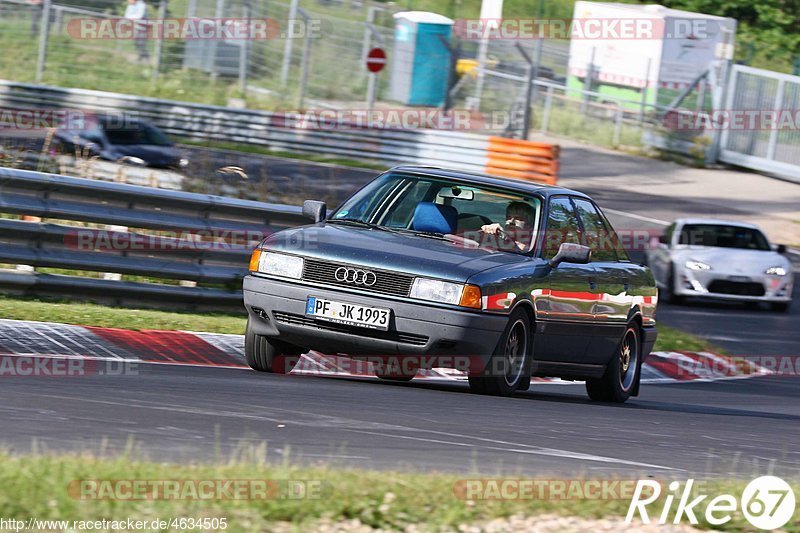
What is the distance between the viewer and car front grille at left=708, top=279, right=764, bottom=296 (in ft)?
61.6

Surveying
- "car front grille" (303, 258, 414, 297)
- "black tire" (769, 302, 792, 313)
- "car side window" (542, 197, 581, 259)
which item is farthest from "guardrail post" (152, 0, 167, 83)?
"car front grille" (303, 258, 414, 297)

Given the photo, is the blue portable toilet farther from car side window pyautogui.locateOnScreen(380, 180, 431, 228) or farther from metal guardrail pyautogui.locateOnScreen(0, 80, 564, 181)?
car side window pyautogui.locateOnScreen(380, 180, 431, 228)

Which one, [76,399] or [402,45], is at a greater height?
[402,45]

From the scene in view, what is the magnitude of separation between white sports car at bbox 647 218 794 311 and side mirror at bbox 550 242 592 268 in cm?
999

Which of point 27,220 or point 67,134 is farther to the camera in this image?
point 67,134

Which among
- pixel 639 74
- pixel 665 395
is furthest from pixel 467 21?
pixel 665 395

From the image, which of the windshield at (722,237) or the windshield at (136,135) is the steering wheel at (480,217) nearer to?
the windshield at (722,237)

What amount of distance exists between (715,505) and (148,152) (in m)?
19.1

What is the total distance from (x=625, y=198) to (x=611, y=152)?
6.65 m

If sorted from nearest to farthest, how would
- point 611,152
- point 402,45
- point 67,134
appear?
1. point 67,134
2. point 402,45
3. point 611,152

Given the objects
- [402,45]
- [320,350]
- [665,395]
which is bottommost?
[665,395]

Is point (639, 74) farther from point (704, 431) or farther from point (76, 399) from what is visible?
point (76, 399)

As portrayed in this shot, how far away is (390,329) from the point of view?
26.9ft

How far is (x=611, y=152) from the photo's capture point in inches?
1405
